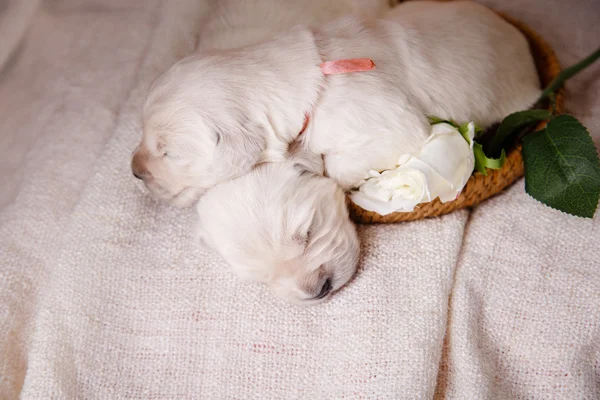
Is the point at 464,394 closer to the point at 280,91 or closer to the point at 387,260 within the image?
the point at 387,260

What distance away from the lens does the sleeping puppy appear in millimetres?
1508

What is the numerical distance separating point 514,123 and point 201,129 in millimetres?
946

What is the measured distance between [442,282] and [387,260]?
6.6 inches

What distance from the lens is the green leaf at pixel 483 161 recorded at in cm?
170

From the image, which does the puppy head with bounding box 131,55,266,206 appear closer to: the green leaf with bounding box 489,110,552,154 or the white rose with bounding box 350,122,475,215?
the white rose with bounding box 350,122,475,215

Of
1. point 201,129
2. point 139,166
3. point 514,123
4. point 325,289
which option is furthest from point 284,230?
point 514,123

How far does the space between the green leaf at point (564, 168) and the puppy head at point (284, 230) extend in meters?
0.59

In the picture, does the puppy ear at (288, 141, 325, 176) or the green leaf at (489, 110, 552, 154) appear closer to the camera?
the puppy ear at (288, 141, 325, 176)

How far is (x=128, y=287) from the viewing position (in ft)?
5.71

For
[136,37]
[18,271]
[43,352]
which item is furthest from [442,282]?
[136,37]

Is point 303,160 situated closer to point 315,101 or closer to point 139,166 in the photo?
point 315,101

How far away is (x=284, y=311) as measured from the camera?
5.39 feet

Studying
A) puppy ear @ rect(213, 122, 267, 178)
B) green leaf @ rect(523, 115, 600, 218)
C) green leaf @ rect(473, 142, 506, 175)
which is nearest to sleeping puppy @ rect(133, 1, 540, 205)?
puppy ear @ rect(213, 122, 267, 178)

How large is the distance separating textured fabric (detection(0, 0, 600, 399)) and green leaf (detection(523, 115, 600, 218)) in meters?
0.14
